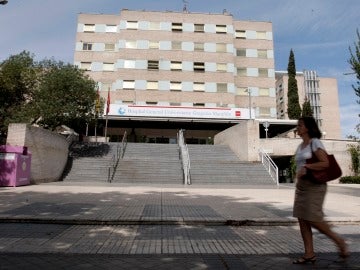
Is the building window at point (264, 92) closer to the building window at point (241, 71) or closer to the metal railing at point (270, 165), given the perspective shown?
the building window at point (241, 71)

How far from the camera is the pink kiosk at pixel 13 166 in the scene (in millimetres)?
14500

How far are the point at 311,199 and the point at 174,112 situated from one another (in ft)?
98.1

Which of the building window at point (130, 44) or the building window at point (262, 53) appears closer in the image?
the building window at point (130, 44)

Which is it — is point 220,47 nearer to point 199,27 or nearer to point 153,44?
point 199,27

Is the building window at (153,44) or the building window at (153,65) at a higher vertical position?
the building window at (153,44)

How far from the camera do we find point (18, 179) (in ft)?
48.5

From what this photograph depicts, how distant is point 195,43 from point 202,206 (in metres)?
37.7

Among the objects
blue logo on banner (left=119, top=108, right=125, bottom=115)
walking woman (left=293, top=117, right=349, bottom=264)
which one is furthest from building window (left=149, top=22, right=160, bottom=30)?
walking woman (left=293, top=117, right=349, bottom=264)

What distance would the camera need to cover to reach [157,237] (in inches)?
225

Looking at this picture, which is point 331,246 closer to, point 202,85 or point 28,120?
point 28,120

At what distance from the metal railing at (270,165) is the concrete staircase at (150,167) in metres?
5.13

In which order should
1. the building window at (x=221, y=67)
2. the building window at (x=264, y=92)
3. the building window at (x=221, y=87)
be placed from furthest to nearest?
the building window at (x=264, y=92)
the building window at (x=221, y=67)
the building window at (x=221, y=87)

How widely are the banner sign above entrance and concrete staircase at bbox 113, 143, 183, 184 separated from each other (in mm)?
8574

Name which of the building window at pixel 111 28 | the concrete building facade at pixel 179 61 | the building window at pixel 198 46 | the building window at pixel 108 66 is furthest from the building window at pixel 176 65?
the building window at pixel 111 28
